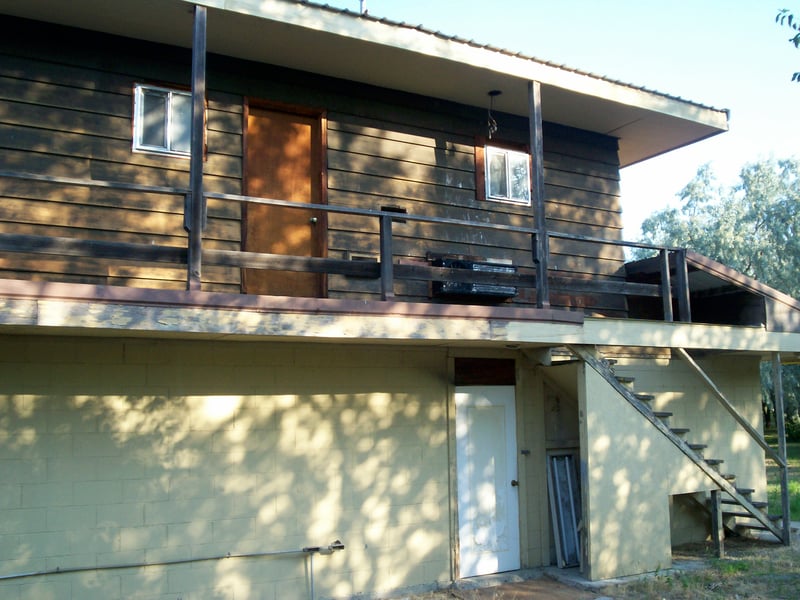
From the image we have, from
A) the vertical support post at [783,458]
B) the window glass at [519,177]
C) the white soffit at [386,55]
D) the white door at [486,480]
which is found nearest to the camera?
the white soffit at [386,55]

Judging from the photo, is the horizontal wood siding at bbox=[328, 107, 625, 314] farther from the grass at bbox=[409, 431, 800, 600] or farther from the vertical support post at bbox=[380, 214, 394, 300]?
the grass at bbox=[409, 431, 800, 600]

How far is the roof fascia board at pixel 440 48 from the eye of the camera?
761 cm

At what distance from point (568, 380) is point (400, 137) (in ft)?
12.0

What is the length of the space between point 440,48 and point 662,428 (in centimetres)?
506

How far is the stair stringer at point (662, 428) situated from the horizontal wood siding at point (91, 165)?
407 centimetres

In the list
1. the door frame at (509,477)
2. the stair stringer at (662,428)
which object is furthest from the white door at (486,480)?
the stair stringer at (662,428)

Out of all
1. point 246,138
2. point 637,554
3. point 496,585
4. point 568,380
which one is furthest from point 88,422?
point 637,554

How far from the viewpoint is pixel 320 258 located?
7.80m

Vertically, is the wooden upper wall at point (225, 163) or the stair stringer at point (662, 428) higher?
the wooden upper wall at point (225, 163)

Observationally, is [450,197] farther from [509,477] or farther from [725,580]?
[725,580]

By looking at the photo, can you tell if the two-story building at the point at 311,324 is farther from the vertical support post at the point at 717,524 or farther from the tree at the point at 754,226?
the tree at the point at 754,226

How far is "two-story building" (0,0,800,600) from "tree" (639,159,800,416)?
1860 cm

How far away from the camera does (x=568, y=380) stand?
9656 mm

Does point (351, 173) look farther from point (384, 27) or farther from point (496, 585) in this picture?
point (496, 585)
